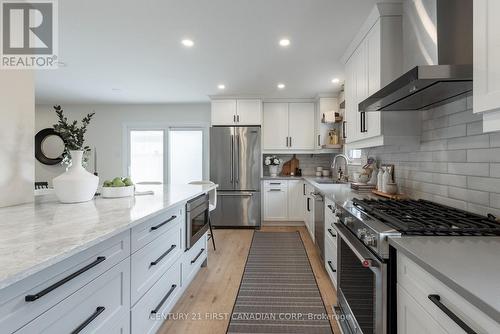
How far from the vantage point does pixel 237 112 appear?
15.7 ft

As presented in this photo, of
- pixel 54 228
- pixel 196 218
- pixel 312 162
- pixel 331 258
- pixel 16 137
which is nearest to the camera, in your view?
pixel 54 228

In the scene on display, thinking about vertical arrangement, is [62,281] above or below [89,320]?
above

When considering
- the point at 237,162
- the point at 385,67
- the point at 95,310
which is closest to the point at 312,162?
the point at 237,162

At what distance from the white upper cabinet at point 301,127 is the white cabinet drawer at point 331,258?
268cm

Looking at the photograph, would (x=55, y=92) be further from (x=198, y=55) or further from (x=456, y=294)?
(x=456, y=294)

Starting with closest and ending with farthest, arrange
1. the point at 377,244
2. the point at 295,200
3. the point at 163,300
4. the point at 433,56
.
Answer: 1. the point at 377,244
2. the point at 433,56
3. the point at 163,300
4. the point at 295,200

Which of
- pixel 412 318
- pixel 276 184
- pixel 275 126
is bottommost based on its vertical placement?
pixel 412 318

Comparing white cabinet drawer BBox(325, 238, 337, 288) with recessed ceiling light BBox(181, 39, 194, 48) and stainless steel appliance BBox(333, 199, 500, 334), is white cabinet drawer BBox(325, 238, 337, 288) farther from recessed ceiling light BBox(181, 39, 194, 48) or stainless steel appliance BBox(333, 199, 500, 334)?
recessed ceiling light BBox(181, 39, 194, 48)

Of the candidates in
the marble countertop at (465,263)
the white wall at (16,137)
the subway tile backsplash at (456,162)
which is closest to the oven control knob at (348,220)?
the marble countertop at (465,263)

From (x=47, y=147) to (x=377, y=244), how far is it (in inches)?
266

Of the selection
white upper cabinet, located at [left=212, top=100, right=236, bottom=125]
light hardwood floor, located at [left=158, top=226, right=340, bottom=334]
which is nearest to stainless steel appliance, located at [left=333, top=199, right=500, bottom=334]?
light hardwood floor, located at [left=158, top=226, right=340, bottom=334]

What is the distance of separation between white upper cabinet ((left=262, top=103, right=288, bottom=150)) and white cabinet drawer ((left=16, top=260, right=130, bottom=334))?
3958mm

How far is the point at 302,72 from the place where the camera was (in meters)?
3.53

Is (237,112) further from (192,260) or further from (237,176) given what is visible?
(192,260)
